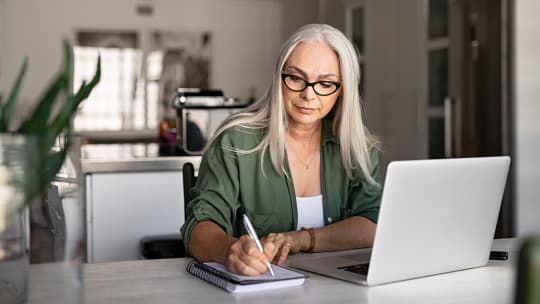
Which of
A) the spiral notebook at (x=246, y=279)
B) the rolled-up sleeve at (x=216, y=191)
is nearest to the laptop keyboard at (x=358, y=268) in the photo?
the spiral notebook at (x=246, y=279)

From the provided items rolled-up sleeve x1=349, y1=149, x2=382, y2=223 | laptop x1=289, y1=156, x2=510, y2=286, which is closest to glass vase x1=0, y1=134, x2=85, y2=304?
laptop x1=289, y1=156, x2=510, y2=286

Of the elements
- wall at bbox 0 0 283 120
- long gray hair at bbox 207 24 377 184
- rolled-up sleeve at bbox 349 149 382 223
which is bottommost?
rolled-up sleeve at bbox 349 149 382 223

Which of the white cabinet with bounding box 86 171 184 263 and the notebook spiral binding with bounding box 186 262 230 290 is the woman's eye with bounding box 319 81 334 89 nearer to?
the notebook spiral binding with bounding box 186 262 230 290

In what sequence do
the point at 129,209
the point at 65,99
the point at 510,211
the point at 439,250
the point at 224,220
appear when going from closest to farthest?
the point at 65,99
the point at 439,250
the point at 224,220
the point at 129,209
the point at 510,211

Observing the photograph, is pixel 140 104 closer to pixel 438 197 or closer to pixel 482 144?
pixel 482 144

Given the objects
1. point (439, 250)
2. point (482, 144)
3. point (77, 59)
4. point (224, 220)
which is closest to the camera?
point (439, 250)

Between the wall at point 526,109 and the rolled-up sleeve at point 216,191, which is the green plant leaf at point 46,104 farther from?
the wall at point 526,109

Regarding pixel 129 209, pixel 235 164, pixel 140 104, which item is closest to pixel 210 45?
pixel 140 104

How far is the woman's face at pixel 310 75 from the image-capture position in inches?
72.1

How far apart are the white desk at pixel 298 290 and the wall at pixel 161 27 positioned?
5698 mm

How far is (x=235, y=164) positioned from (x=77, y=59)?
581 centimetres

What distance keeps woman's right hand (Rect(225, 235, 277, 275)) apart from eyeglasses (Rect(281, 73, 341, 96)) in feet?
1.99

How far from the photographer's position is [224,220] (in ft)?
5.80

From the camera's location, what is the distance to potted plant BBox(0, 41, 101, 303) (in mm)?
816
